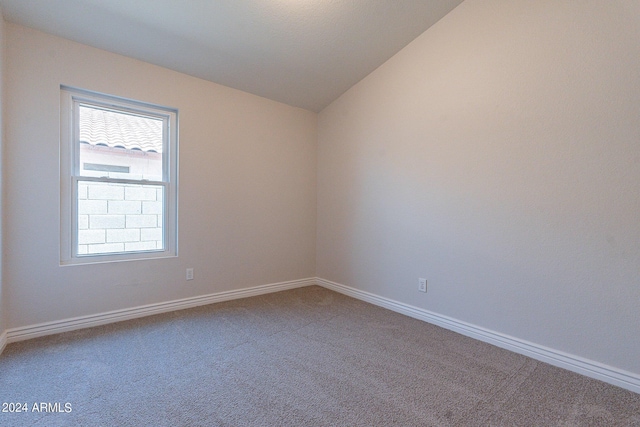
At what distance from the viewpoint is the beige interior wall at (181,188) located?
7.64 feet

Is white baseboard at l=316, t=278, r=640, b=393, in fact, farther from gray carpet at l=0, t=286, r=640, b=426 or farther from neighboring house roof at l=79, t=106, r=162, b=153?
neighboring house roof at l=79, t=106, r=162, b=153

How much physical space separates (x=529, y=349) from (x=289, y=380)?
1769 millimetres

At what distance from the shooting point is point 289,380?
1.88 metres

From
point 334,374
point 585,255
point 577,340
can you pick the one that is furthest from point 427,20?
point 334,374

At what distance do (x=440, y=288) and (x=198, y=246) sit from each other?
2.46m

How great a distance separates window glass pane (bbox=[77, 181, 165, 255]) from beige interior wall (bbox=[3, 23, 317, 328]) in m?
0.18

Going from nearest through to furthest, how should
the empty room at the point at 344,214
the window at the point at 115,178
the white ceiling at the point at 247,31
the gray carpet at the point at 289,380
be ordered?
the gray carpet at the point at 289,380 → the empty room at the point at 344,214 → the white ceiling at the point at 247,31 → the window at the point at 115,178

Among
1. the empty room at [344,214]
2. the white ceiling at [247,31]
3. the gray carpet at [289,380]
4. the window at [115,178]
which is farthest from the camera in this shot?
the window at [115,178]

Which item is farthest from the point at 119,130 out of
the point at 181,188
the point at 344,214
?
the point at 344,214

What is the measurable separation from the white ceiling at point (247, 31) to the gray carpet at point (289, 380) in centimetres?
243

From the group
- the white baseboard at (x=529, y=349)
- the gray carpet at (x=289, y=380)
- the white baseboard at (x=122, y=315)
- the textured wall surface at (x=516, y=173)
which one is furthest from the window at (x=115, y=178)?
the white baseboard at (x=529, y=349)

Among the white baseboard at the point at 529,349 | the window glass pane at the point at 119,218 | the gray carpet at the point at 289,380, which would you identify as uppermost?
the window glass pane at the point at 119,218

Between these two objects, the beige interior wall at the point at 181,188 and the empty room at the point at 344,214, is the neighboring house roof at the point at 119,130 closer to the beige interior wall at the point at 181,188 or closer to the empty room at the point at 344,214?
the empty room at the point at 344,214

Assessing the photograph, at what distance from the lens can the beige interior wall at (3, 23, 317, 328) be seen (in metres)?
2.33
